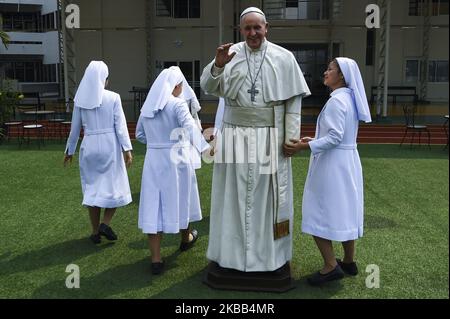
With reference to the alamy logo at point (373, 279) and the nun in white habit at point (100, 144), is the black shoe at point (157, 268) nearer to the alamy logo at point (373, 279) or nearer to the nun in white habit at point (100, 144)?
the nun in white habit at point (100, 144)

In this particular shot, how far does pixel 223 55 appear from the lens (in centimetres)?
355

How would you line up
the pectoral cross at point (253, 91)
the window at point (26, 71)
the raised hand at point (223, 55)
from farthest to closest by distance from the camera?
the window at point (26, 71) → the pectoral cross at point (253, 91) → the raised hand at point (223, 55)

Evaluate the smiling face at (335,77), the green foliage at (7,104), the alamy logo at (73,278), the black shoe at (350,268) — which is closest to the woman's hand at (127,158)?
the alamy logo at (73,278)

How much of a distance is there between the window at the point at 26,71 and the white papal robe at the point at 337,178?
119ft

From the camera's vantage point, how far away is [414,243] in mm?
4926

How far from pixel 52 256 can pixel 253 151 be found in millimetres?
2295

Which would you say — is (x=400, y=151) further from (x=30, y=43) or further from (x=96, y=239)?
(x=30, y=43)

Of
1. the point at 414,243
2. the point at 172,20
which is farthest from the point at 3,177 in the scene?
the point at 172,20

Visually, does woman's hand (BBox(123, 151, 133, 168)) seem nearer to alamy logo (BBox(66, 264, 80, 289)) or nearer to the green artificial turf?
the green artificial turf

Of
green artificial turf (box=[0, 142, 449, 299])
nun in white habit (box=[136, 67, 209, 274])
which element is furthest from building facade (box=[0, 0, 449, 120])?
nun in white habit (box=[136, 67, 209, 274])

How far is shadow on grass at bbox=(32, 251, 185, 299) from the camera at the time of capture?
12.5 ft

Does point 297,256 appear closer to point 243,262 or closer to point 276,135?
point 243,262

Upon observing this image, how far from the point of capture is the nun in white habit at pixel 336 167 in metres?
3.73

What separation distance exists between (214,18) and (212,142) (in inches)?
752
